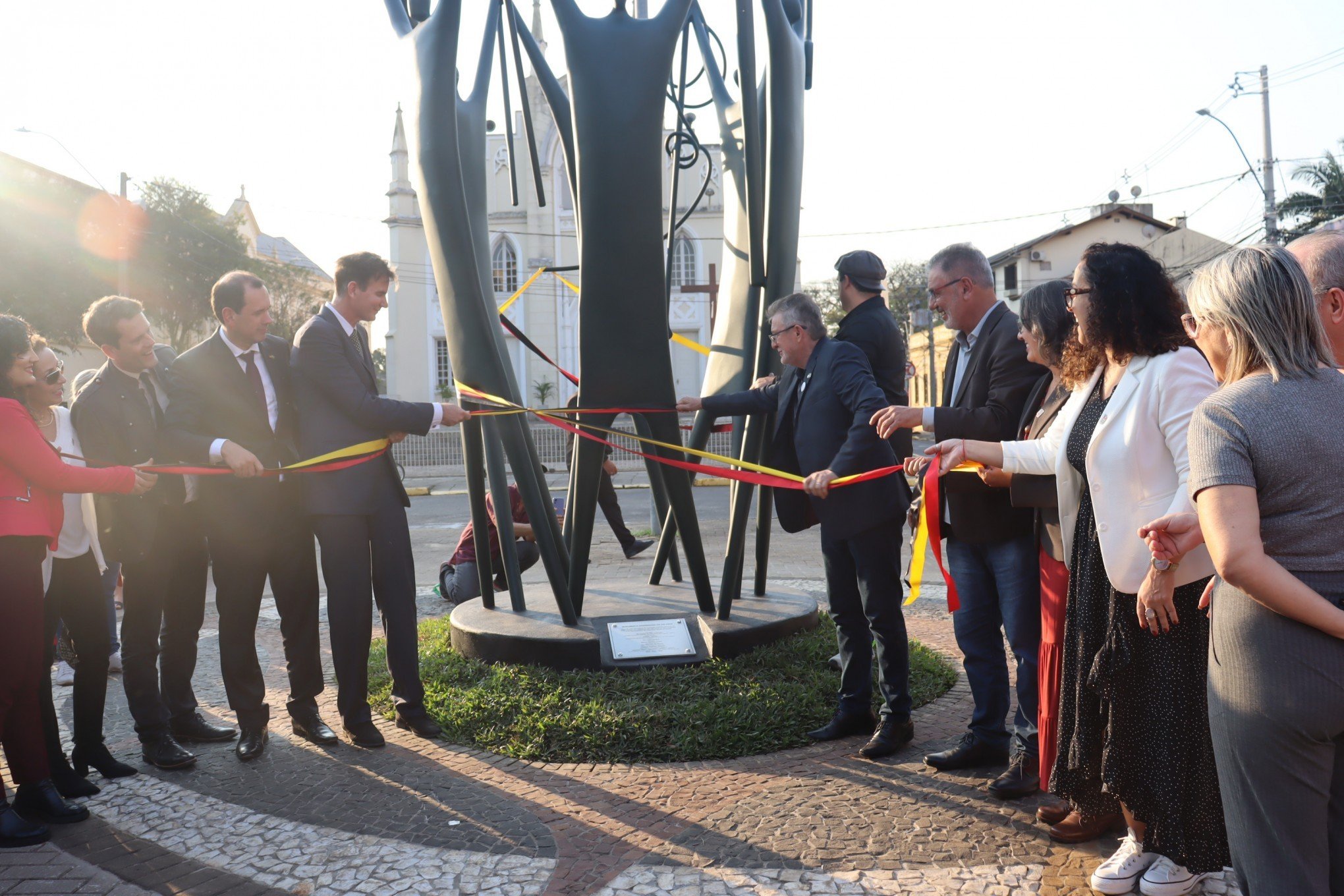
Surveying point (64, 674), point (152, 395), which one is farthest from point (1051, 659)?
point (64, 674)

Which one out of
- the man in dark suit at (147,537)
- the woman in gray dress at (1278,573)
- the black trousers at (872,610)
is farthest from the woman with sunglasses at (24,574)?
the woman in gray dress at (1278,573)

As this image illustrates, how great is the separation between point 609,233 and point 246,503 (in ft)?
7.64

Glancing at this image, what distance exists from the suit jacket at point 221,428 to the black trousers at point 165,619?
22 centimetres

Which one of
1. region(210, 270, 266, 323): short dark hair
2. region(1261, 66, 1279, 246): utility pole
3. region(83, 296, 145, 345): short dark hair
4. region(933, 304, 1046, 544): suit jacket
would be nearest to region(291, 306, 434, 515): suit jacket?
region(210, 270, 266, 323): short dark hair

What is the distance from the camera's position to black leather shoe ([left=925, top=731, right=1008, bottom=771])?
13.6 ft

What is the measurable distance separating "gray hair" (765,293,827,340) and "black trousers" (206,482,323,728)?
255cm

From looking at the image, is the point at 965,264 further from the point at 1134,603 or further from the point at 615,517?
the point at 615,517

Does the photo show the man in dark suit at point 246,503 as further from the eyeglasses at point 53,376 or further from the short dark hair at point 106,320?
the eyeglasses at point 53,376

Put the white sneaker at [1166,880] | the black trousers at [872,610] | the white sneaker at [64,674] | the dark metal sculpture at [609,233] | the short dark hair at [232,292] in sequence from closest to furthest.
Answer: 1. the white sneaker at [1166,880]
2. the black trousers at [872,610]
3. the short dark hair at [232,292]
4. the dark metal sculpture at [609,233]
5. the white sneaker at [64,674]

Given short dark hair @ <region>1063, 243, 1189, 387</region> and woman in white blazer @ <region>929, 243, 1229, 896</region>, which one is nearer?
woman in white blazer @ <region>929, 243, 1229, 896</region>

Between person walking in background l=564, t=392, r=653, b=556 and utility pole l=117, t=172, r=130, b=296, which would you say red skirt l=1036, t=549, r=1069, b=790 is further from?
utility pole l=117, t=172, r=130, b=296

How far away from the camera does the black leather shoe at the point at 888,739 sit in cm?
432

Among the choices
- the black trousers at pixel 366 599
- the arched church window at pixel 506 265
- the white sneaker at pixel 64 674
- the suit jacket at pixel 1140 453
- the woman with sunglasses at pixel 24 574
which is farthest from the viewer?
the arched church window at pixel 506 265

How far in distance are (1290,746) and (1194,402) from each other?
3.76 ft
